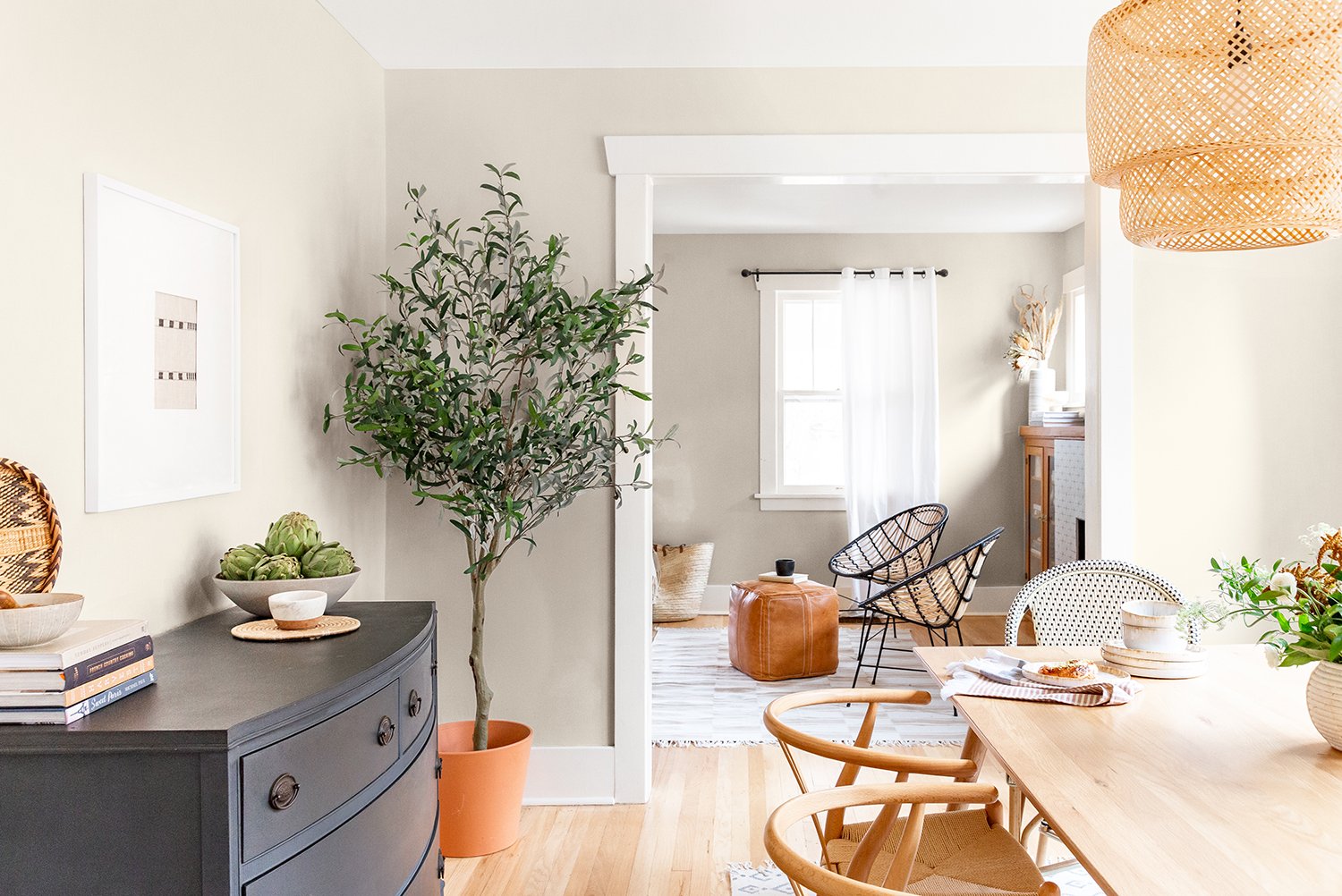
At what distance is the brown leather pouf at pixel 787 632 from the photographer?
16.0 ft

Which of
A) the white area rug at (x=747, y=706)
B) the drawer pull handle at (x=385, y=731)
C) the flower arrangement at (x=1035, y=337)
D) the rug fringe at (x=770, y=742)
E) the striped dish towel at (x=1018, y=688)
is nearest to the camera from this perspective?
the drawer pull handle at (x=385, y=731)

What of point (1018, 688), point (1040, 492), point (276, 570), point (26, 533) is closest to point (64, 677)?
point (26, 533)

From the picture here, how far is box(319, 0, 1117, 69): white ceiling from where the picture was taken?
2.91 m

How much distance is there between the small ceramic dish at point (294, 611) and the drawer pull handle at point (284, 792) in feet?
1.72

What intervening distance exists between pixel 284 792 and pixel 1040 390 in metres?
5.45

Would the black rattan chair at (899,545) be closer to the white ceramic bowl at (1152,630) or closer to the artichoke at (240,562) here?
the white ceramic bowl at (1152,630)

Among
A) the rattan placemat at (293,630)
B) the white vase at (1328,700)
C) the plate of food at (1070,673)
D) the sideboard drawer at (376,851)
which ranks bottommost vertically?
the sideboard drawer at (376,851)

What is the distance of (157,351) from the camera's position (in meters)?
2.02

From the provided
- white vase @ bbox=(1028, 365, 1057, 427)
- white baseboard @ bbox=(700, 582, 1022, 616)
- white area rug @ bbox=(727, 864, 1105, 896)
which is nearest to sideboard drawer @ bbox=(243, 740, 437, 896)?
white area rug @ bbox=(727, 864, 1105, 896)

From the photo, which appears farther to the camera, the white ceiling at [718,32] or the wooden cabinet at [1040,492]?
the wooden cabinet at [1040,492]

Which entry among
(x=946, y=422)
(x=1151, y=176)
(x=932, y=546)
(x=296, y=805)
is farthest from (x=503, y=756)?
(x=946, y=422)

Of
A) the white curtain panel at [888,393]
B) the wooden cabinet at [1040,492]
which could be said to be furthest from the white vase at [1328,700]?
the white curtain panel at [888,393]

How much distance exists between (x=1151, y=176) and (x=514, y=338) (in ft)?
5.80

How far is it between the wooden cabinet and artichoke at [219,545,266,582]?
432 cm
